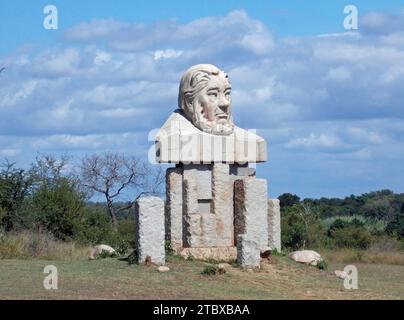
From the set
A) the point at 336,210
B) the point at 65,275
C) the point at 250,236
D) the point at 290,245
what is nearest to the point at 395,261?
the point at 290,245

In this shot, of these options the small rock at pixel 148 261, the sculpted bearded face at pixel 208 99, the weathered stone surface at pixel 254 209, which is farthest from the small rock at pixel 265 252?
the sculpted bearded face at pixel 208 99

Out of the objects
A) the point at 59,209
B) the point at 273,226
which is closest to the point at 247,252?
the point at 273,226

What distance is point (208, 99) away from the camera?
22266 mm

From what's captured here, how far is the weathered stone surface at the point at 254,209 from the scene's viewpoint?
2169 cm

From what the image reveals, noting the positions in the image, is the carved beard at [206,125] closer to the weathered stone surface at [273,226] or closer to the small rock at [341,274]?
the weathered stone surface at [273,226]

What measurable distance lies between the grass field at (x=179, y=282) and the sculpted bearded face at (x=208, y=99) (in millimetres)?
3131

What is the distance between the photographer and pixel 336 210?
5888 cm

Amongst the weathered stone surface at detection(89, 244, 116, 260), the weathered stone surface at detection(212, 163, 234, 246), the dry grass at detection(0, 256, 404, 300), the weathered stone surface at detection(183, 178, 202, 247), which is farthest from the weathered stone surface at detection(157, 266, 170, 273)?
the weathered stone surface at detection(89, 244, 116, 260)

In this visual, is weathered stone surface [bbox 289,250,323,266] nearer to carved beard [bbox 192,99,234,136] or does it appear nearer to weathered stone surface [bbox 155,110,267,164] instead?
weathered stone surface [bbox 155,110,267,164]

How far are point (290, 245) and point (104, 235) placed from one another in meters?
5.84

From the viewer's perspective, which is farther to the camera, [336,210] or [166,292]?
[336,210]

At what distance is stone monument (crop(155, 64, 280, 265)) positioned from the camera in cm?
2177

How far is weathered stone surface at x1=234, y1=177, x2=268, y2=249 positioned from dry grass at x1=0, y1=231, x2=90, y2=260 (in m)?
4.88

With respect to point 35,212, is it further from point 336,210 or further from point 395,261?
point 336,210
